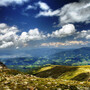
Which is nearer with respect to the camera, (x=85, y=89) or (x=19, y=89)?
(x=19, y=89)

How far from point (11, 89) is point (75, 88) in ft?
35.1

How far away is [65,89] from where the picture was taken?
52.9 ft

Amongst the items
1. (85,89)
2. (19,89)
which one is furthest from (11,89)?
(85,89)

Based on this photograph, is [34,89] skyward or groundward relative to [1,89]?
groundward

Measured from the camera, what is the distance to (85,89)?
1684 centimetres

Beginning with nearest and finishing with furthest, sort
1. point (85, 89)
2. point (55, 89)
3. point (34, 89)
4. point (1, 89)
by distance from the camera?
point (1, 89)
point (34, 89)
point (55, 89)
point (85, 89)

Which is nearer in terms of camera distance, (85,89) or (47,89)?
(47,89)

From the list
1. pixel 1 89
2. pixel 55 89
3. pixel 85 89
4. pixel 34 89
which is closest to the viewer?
pixel 1 89

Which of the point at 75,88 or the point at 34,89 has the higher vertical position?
the point at 34,89

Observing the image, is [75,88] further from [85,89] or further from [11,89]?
[11,89]

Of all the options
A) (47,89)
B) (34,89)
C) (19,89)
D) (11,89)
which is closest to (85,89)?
(47,89)

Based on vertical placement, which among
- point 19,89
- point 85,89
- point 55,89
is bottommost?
point 85,89

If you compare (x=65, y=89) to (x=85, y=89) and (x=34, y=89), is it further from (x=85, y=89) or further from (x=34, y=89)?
(x=34, y=89)

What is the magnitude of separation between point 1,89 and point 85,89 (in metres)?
13.8
